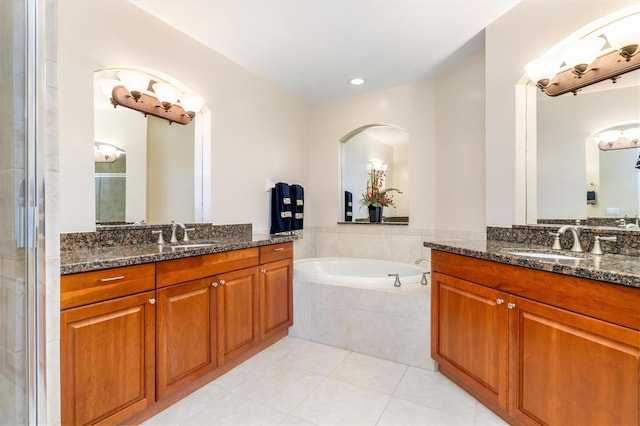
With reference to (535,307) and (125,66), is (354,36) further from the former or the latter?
(535,307)

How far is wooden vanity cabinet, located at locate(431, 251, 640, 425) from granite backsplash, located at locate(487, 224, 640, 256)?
1.82 ft

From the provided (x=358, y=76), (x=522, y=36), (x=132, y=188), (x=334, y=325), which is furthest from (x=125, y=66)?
(x=522, y=36)

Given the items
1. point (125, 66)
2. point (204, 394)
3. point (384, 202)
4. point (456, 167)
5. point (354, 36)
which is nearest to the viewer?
point (204, 394)

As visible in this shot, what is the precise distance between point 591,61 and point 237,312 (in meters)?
2.67

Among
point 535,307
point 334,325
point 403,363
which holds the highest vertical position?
point 535,307

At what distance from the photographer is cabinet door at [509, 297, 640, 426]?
1.06 meters

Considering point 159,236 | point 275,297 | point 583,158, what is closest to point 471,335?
point 583,158

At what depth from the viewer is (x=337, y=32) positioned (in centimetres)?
230

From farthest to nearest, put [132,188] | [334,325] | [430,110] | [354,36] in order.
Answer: [430,110] → [334,325] → [354,36] → [132,188]

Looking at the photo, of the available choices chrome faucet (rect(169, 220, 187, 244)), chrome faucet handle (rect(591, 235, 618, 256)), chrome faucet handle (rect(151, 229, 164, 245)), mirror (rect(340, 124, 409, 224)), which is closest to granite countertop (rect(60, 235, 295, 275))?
chrome faucet handle (rect(151, 229, 164, 245))

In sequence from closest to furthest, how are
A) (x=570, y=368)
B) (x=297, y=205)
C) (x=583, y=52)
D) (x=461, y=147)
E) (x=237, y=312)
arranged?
(x=570, y=368) < (x=583, y=52) < (x=237, y=312) < (x=461, y=147) < (x=297, y=205)

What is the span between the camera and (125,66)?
1.96 m

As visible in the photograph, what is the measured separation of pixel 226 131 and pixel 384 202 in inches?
74.7

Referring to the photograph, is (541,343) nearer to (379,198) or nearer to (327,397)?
(327,397)
